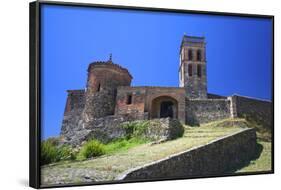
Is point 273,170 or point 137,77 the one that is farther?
point 273,170

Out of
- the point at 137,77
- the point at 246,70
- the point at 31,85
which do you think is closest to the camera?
the point at 31,85

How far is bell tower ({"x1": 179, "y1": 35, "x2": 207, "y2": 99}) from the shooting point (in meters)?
12.1

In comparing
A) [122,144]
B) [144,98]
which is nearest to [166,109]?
[144,98]

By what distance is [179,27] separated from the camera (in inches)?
469

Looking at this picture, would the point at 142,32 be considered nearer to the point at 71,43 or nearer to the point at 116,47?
the point at 116,47

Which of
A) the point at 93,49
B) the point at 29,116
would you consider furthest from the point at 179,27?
the point at 29,116

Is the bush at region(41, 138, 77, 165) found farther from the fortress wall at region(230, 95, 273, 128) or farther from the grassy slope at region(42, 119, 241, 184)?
the fortress wall at region(230, 95, 273, 128)

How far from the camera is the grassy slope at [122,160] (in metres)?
10.9

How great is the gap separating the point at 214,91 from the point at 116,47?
6.92 feet

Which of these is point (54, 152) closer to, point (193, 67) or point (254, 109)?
point (193, 67)

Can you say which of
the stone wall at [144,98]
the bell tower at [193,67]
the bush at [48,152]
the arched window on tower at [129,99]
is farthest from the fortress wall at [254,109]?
the bush at [48,152]

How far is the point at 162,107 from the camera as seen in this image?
1192 centimetres

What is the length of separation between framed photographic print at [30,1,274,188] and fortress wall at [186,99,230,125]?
2cm

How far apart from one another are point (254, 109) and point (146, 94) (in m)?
2.18
